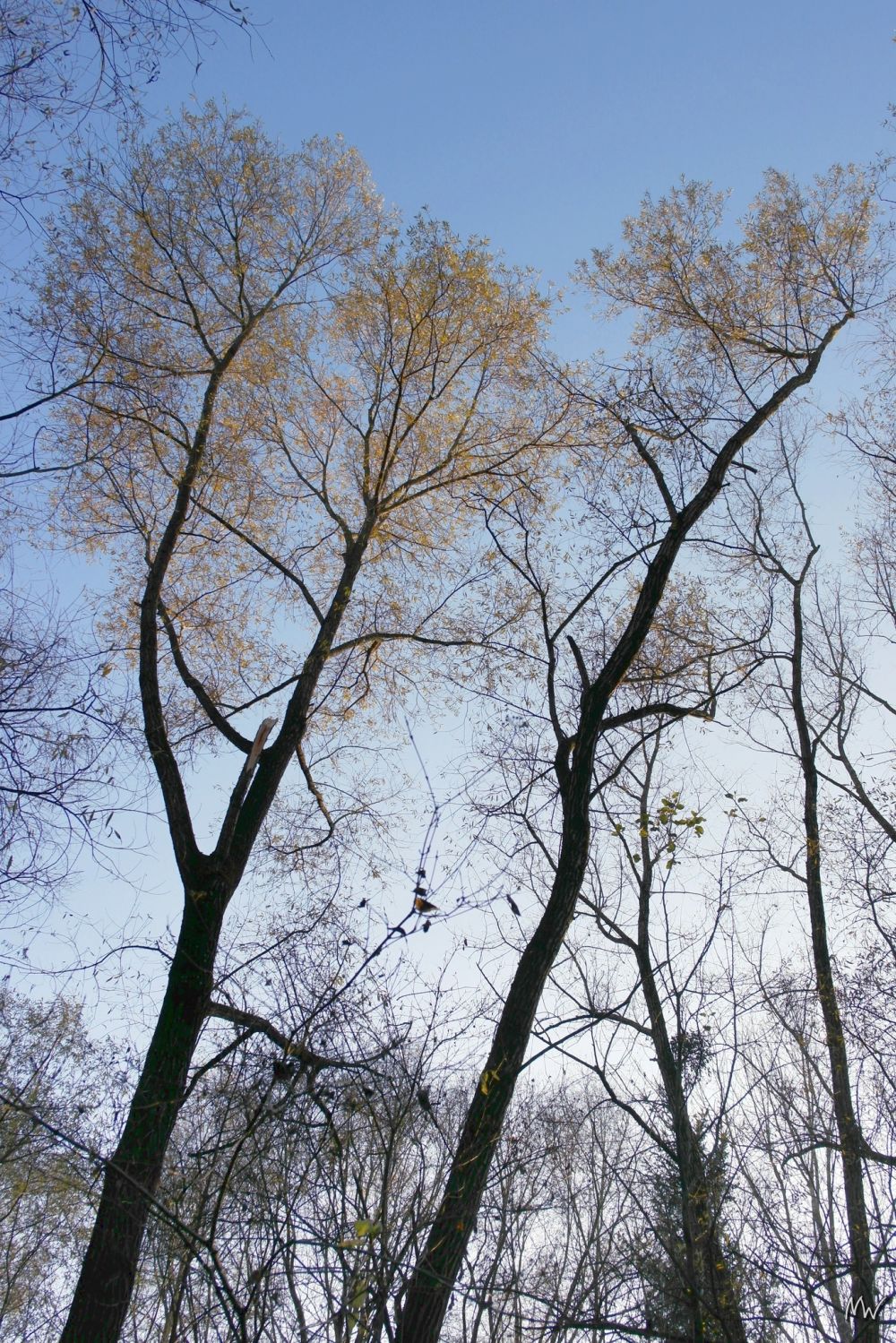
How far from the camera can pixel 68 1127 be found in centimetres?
414


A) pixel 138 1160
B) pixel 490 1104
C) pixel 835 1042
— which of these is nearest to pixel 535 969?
pixel 490 1104

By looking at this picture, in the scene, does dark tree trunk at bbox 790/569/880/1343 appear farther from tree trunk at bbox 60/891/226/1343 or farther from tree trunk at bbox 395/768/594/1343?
tree trunk at bbox 60/891/226/1343

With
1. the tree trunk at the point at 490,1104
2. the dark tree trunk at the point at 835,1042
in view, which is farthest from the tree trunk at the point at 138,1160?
the dark tree trunk at the point at 835,1042

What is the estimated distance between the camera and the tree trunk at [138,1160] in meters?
4.46

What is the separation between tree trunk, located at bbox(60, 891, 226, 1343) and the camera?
446 centimetres

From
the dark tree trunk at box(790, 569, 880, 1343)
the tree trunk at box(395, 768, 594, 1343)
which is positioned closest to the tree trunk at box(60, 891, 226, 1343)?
the tree trunk at box(395, 768, 594, 1343)

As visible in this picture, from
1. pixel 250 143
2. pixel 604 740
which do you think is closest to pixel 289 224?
pixel 250 143

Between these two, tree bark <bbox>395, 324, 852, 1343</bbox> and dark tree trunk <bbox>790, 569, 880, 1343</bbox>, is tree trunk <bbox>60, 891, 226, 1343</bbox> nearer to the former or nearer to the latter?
tree bark <bbox>395, 324, 852, 1343</bbox>

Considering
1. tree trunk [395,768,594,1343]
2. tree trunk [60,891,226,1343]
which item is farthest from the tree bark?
tree trunk [60,891,226,1343]

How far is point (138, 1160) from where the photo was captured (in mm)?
4469

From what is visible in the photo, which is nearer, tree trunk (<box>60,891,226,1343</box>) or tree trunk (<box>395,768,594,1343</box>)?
tree trunk (<box>395,768,594,1343</box>)

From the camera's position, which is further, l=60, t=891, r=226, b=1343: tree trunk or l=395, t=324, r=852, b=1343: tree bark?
l=60, t=891, r=226, b=1343: tree trunk

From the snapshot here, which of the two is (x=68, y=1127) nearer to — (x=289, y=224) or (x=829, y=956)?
(x=829, y=956)

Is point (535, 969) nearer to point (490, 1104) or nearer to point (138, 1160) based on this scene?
point (490, 1104)
